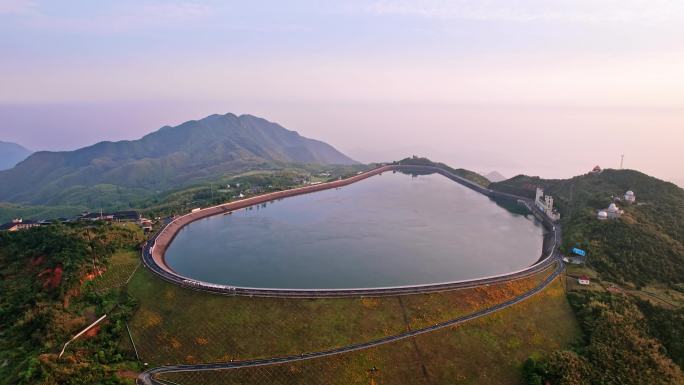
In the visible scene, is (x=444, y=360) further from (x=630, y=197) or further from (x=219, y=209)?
(x=219, y=209)

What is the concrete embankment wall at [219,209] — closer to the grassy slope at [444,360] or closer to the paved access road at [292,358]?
the paved access road at [292,358]

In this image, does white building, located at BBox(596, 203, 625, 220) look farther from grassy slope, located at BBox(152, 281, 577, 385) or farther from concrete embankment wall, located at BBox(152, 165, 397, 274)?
concrete embankment wall, located at BBox(152, 165, 397, 274)

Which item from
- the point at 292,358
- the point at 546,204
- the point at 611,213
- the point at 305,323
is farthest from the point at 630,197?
the point at 292,358

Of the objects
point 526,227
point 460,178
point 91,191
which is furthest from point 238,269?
point 91,191

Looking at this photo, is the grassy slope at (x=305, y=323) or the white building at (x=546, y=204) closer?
the grassy slope at (x=305, y=323)

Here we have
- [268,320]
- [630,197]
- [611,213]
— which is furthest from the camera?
[630,197]

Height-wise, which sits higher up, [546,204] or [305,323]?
[546,204]

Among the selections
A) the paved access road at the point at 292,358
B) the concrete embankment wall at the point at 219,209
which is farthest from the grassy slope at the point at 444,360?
the concrete embankment wall at the point at 219,209
